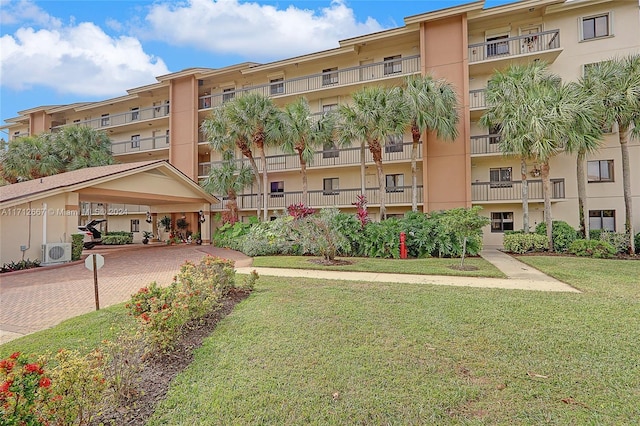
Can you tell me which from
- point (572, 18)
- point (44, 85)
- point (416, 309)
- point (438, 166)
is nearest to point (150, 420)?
point (416, 309)

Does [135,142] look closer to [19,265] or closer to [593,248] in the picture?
[19,265]

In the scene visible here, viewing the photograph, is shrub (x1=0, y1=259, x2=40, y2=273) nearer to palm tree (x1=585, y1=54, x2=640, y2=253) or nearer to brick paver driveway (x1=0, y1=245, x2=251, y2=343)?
brick paver driveway (x1=0, y1=245, x2=251, y2=343)

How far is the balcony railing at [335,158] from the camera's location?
19.9 metres

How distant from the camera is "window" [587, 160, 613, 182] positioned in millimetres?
17172

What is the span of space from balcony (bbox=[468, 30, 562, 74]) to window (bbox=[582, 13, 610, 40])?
1744mm

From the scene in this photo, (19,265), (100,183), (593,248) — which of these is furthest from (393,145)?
(19,265)

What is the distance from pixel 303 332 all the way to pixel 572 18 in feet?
77.6

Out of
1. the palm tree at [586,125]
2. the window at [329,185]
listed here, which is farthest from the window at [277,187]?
the palm tree at [586,125]

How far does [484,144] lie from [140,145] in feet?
92.4

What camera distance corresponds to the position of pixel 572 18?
17.8 meters

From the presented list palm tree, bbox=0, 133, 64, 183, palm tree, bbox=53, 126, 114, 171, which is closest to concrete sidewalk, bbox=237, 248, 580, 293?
palm tree, bbox=53, 126, 114, 171

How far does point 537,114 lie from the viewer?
43.8 feet

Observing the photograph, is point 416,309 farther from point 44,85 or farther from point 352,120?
point 44,85

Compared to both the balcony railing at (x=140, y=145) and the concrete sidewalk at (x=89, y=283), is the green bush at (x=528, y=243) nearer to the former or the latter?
the concrete sidewalk at (x=89, y=283)
